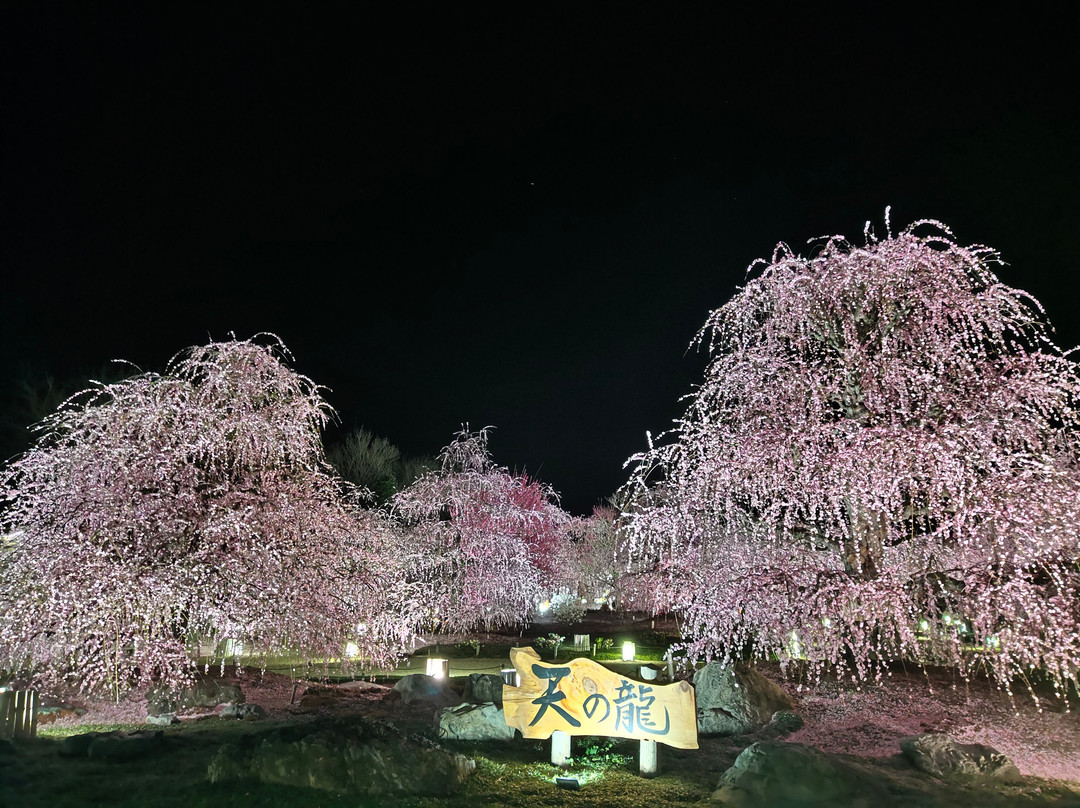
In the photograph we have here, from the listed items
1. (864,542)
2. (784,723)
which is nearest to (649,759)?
(784,723)

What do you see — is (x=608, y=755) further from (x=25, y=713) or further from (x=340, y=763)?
(x=25, y=713)

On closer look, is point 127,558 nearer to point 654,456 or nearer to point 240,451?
point 240,451

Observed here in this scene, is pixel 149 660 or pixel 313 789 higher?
pixel 149 660

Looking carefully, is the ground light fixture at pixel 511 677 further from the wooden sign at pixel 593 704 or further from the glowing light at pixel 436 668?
the glowing light at pixel 436 668

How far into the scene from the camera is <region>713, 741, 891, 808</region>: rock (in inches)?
209

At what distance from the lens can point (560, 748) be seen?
23.2 ft

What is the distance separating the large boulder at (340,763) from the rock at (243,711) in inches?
152

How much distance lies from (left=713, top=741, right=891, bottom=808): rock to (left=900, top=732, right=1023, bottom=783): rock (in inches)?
55.2

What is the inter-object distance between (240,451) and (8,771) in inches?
191

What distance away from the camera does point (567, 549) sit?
33.2 m

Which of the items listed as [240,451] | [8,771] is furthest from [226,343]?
[8,771]

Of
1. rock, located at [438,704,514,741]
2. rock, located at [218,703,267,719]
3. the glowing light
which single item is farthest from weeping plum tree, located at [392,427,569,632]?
rock, located at [438,704,514,741]

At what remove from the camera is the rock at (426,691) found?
1052 cm

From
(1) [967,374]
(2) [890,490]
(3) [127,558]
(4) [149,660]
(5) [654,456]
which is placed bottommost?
(4) [149,660]
